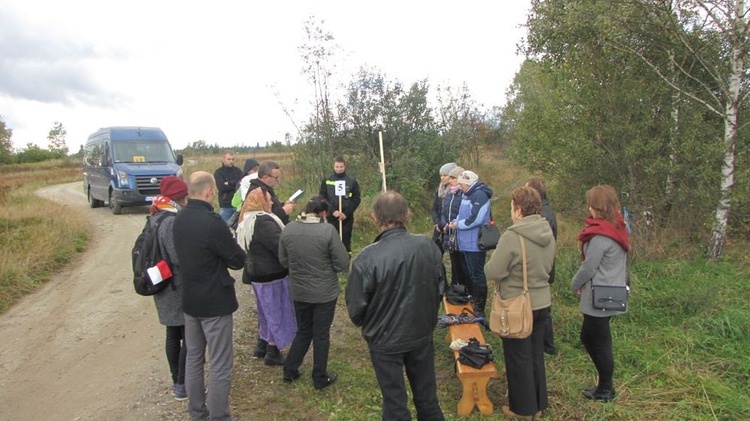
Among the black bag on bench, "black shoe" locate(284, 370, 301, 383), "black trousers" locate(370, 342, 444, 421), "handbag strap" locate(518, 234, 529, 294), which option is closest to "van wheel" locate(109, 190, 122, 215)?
"black shoe" locate(284, 370, 301, 383)

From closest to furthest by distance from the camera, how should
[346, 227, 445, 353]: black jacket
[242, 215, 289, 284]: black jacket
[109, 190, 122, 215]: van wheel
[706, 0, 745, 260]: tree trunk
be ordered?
[346, 227, 445, 353]: black jacket → [242, 215, 289, 284]: black jacket → [706, 0, 745, 260]: tree trunk → [109, 190, 122, 215]: van wheel

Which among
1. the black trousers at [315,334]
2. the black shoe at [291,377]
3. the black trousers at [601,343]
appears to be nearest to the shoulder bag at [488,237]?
the black trousers at [601,343]

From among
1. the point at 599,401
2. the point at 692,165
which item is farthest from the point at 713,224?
the point at 599,401

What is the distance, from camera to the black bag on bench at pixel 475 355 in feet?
11.5

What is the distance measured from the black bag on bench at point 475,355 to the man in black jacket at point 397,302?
2.16 ft

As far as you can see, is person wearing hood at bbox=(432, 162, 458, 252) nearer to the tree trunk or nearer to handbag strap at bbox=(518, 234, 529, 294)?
handbag strap at bbox=(518, 234, 529, 294)

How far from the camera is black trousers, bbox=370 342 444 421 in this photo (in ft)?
9.34

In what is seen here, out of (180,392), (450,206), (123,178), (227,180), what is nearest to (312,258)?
(180,392)

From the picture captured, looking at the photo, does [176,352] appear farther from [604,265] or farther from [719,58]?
[719,58]

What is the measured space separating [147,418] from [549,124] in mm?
7221

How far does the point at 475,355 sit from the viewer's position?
11.6ft

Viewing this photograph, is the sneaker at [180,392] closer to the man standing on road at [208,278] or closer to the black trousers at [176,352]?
the black trousers at [176,352]

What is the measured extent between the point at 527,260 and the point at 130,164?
39.9 feet

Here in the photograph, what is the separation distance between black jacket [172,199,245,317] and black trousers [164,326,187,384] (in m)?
0.68
